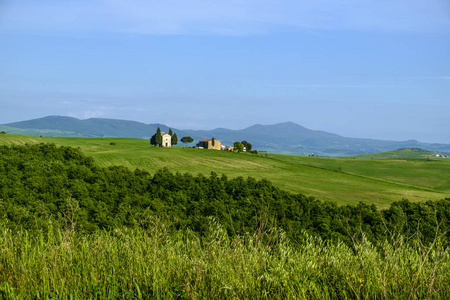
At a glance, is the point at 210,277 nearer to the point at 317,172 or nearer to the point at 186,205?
the point at 186,205

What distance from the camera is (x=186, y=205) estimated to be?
59.2 feet

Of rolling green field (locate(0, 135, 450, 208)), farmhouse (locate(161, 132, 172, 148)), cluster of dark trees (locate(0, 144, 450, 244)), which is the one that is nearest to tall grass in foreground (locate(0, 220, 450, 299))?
cluster of dark trees (locate(0, 144, 450, 244))

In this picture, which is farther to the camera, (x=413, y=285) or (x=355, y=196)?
(x=355, y=196)

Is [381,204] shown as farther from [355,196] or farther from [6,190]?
[6,190]

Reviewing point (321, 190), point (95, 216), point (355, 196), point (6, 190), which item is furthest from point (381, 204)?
point (6, 190)

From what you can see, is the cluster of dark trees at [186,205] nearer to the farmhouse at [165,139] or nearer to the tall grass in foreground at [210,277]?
the tall grass in foreground at [210,277]

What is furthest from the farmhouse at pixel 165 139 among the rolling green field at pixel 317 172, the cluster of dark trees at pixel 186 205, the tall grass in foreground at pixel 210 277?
the tall grass in foreground at pixel 210 277

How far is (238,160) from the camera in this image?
71750 millimetres

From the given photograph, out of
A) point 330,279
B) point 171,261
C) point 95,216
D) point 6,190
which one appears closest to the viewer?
point 330,279

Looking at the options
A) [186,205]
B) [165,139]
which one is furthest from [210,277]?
[165,139]

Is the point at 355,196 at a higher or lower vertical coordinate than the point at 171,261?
lower

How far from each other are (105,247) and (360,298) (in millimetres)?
4248

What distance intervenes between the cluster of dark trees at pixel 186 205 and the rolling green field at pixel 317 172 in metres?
20.7

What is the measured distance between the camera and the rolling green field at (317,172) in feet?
152
